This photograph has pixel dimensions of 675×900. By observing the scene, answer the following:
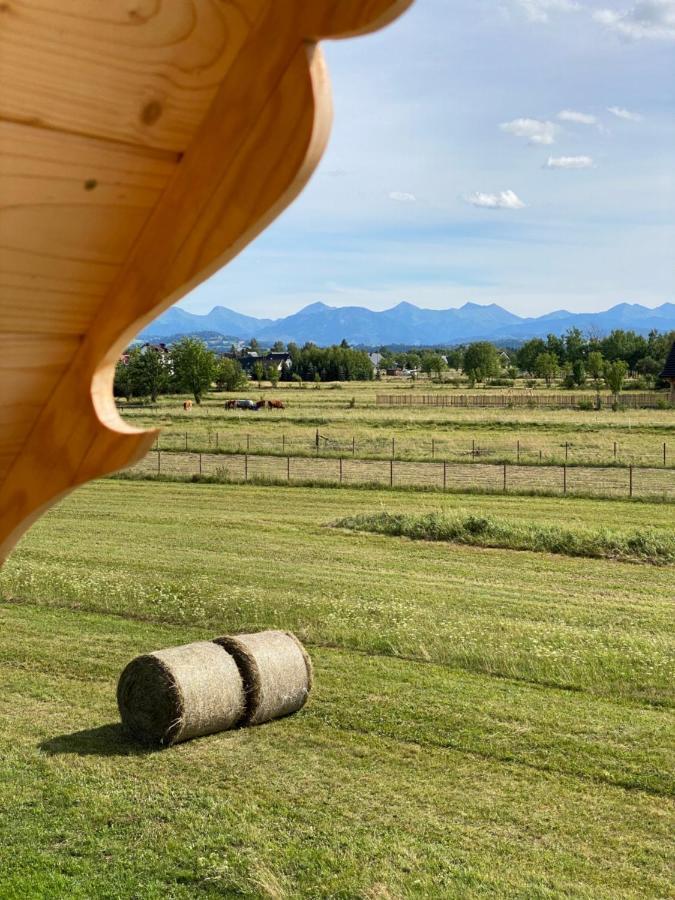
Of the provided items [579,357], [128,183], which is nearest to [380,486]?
[128,183]

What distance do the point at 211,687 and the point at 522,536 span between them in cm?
1424

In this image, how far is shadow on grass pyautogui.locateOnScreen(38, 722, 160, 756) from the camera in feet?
37.1

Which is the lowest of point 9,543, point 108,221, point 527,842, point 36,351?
point 527,842

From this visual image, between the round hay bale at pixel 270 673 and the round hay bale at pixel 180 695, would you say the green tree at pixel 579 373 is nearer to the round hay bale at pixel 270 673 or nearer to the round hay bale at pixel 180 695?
the round hay bale at pixel 270 673

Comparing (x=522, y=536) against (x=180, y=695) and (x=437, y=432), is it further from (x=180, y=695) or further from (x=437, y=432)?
(x=437, y=432)

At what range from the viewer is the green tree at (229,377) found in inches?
5020

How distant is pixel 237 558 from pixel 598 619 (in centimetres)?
843

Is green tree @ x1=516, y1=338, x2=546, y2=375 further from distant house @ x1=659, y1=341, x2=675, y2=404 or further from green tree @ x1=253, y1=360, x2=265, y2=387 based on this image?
distant house @ x1=659, y1=341, x2=675, y2=404

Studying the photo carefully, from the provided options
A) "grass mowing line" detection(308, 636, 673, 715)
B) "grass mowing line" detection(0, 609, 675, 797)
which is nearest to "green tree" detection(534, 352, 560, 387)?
"grass mowing line" detection(308, 636, 673, 715)

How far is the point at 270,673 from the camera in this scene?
12.1 meters

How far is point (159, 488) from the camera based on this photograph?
35.3m

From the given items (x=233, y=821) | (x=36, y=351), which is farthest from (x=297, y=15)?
(x=233, y=821)

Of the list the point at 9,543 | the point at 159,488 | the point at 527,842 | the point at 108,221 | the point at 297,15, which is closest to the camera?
the point at 297,15

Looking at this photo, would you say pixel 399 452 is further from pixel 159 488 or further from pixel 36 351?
pixel 36 351
